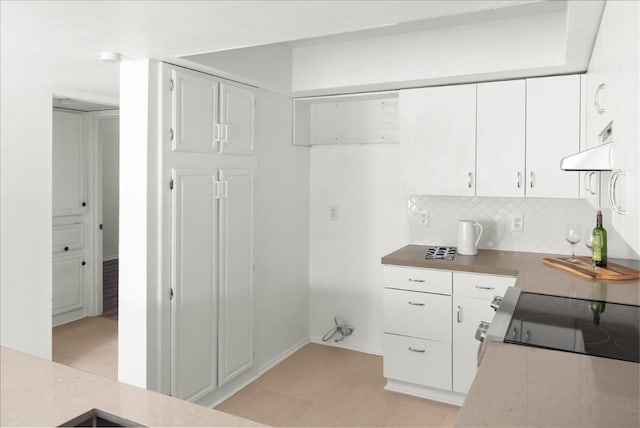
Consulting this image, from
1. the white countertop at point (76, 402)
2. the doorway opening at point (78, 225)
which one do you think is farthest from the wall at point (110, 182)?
the white countertop at point (76, 402)

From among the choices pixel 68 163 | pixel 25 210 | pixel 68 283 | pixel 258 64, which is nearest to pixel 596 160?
pixel 258 64

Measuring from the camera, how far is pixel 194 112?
9.22 feet

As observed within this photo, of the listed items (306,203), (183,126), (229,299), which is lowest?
(229,299)

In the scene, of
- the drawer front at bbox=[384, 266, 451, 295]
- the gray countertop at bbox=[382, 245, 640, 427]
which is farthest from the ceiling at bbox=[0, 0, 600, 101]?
the drawer front at bbox=[384, 266, 451, 295]

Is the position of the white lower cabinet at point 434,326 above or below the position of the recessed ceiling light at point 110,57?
below

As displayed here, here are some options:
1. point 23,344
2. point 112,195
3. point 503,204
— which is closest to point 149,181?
point 23,344

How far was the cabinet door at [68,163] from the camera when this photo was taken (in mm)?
4504

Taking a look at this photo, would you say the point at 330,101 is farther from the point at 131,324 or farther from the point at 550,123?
the point at 131,324

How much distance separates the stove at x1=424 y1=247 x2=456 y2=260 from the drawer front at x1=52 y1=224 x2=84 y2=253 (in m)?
3.42

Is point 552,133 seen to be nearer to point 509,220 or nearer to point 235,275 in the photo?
point 509,220

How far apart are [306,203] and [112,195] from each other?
12.1 feet

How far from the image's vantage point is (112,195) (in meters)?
6.59

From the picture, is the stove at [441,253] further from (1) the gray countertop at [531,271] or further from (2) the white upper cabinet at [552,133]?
(2) the white upper cabinet at [552,133]

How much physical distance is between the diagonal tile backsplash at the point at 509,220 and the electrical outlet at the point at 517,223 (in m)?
0.02
